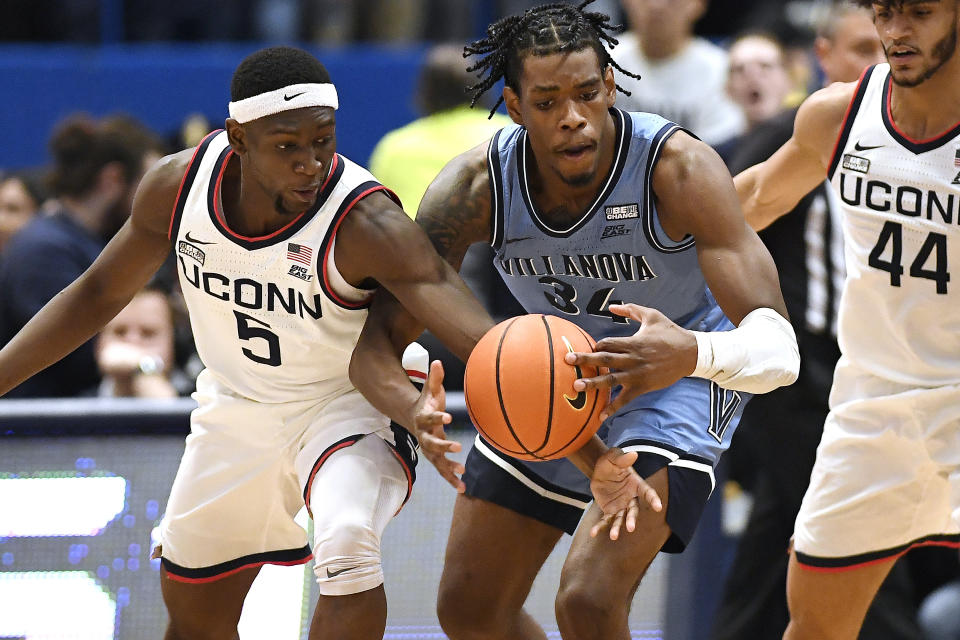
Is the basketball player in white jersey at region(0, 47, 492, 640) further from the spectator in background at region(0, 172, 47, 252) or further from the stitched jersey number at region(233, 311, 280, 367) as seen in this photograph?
the spectator in background at region(0, 172, 47, 252)

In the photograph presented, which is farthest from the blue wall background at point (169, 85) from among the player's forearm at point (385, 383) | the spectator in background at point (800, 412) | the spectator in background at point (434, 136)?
the player's forearm at point (385, 383)

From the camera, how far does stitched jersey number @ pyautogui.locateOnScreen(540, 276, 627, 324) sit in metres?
4.77

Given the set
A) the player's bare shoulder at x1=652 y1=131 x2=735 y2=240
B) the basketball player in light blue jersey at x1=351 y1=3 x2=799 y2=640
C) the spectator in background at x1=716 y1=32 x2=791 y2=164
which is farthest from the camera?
the spectator in background at x1=716 y1=32 x2=791 y2=164

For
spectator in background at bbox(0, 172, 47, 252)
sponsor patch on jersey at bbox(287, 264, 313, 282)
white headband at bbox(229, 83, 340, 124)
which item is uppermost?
white headband at bbox(229, 83, 340, 124)

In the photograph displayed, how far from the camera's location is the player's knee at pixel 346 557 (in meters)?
4.39

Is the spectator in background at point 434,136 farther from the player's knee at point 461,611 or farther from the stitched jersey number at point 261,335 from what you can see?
the player's knee at point 461,611

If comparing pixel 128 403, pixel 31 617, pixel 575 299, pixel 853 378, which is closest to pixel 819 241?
pixel 853 378

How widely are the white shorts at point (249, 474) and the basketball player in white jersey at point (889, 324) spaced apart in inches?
58.4

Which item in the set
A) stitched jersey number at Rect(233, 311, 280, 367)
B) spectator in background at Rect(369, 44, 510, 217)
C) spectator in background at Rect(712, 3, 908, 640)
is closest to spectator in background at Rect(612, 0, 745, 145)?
spectator in background at Rect(369, 44, 510, 217)

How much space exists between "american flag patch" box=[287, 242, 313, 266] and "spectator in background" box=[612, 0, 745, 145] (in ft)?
14.2

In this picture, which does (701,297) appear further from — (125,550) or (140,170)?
(140,170)

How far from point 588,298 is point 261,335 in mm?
1085

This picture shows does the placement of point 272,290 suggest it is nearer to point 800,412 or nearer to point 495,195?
point 495,195

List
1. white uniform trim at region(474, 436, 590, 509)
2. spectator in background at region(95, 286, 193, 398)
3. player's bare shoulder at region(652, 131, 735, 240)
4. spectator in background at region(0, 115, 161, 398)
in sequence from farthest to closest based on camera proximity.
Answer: spectator in background at region(0, 115, 161, 398), spectator in background at region(95, 286, 193, 398), white uniform trim at region(474, 436, 590, 509), player's bare shoulder at region(652, 131, 735, 240)
